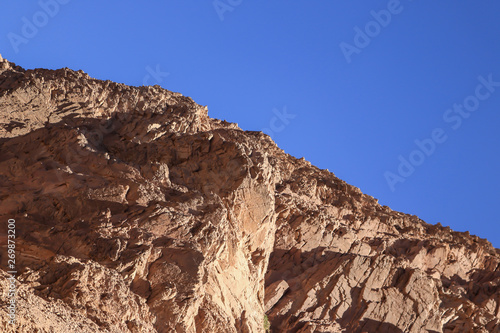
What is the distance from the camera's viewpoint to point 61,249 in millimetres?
28406

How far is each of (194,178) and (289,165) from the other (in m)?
25.0

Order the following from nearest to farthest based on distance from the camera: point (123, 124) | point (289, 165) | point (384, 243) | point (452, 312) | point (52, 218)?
point (52, 218)
point (123, 124)
point (452, 312)
point (384, 243)
point (289, 165)

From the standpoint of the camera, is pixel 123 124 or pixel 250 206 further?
pixel 123 124

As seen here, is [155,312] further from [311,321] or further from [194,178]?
[311,321]

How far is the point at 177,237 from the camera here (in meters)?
31.1

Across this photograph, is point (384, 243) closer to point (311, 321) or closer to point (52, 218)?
point (311, 321)

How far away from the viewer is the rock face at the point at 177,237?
27.1 metres

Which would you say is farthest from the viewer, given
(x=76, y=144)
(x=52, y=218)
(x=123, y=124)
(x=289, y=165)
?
(x=289, y=165)

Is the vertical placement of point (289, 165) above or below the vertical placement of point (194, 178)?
above

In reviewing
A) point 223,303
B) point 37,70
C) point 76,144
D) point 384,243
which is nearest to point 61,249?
point 223,303

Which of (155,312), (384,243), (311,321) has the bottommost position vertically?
(155,312)

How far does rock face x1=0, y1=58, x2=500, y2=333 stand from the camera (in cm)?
2712

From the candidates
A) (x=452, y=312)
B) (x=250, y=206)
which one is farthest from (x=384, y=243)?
(x=250, y=206)

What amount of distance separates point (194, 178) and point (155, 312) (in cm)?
1195
